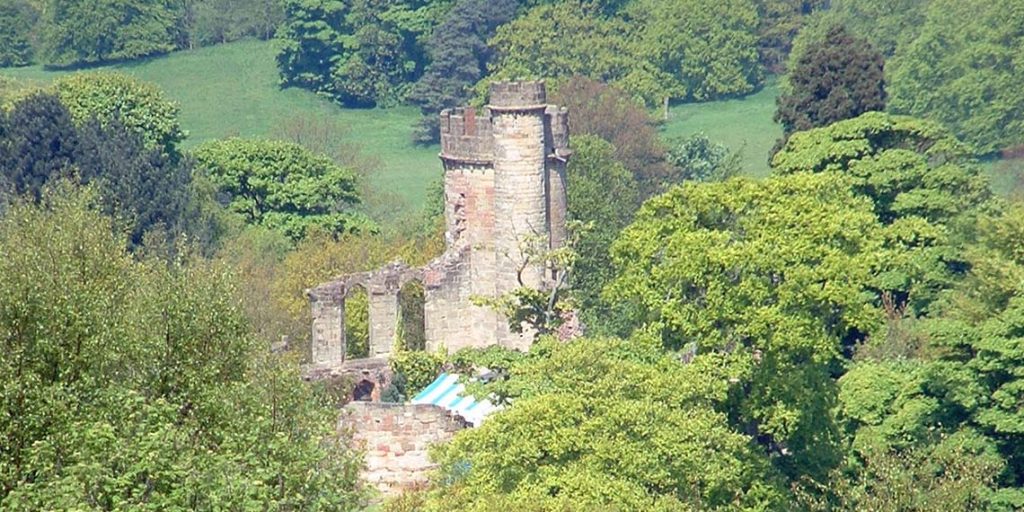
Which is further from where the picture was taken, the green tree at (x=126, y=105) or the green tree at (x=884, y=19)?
the green tree at (x=884, y=19)

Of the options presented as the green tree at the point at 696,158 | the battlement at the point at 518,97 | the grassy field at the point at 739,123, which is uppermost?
the battlement at the point at 518,97

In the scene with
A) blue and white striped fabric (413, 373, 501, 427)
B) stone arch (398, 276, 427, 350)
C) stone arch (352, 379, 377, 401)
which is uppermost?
blue and white striped fabric (413, 373, 501, 427)

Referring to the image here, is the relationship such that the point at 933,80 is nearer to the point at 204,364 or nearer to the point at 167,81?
the point at 167,81


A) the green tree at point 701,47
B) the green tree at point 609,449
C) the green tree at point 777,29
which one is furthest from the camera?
the green tree at point 777,29

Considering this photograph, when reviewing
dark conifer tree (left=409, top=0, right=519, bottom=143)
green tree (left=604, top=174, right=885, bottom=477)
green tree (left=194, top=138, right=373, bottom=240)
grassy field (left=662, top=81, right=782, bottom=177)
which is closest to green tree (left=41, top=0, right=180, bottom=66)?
dark conifer tree (left=409, top=0, right=519, bottom=143)

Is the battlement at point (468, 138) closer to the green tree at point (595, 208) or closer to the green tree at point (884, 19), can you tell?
the green tree at point (595, 208)

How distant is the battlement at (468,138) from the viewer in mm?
67562

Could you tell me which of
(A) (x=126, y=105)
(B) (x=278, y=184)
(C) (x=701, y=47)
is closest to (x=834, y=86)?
(B) (x=278, y=184)

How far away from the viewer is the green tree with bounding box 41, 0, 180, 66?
12694cm

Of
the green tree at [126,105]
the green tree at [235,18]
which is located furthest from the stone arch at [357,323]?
the green tree at [235,18]

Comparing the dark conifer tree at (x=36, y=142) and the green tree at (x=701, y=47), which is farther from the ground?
the dark conifer tree at (x=36, y=142)

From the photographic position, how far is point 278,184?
3526 inches

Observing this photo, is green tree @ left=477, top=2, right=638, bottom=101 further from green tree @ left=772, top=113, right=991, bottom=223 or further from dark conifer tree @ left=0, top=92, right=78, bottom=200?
green tree @ left=772, top=113, right=991, bottom=223

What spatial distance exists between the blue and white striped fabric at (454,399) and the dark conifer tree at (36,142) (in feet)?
75.9
